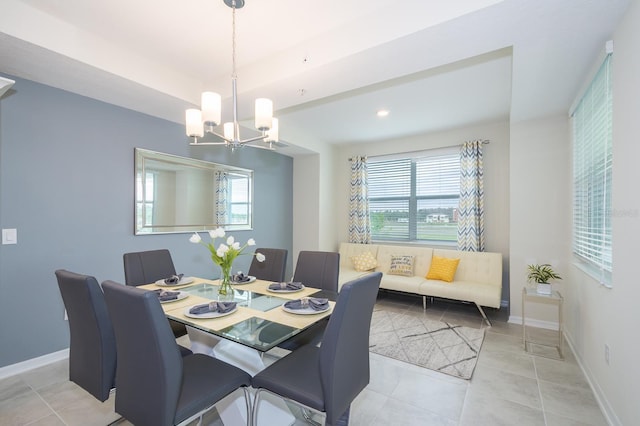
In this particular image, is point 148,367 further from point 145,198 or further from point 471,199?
point 471,199

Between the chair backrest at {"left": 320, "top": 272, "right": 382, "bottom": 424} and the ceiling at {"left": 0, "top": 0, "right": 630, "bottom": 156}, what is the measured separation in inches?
61.1

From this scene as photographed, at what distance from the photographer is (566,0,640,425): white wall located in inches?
59.8

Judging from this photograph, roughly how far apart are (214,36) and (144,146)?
1.51 meters

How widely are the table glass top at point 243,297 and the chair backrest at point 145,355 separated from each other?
0.67 meters

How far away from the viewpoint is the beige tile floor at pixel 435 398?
186cm

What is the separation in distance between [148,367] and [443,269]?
3.73 metres

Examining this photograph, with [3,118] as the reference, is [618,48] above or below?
above

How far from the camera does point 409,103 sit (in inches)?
135

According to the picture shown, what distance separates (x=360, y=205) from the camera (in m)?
5.16

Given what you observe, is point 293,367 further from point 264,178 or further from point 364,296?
point 264,178

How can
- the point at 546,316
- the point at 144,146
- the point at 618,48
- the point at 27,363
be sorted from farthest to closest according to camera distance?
the point at 546,316 < the point at 144,146 < the point at 27,363 < the point at 618,48

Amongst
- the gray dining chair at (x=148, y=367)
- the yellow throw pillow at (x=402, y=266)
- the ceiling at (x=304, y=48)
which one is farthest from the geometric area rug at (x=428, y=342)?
the ceiling at (x=304, y=48)

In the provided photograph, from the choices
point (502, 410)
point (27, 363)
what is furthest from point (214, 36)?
point (502, 410)

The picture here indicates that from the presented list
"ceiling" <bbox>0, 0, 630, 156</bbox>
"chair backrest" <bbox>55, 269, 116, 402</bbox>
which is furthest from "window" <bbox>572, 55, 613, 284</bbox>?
"chair backrest" <bbox>55, 269, 116, 402</bbox>
